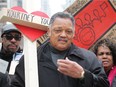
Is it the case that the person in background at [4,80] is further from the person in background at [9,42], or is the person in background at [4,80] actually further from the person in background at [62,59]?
the person in background at [9,42]

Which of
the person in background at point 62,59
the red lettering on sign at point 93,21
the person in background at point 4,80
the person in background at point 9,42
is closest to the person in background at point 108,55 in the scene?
the red lettering on sign at point 93,21

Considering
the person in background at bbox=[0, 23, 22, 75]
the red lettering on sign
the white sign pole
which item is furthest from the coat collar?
the person in background at bbox=[0, 23, 22, 75]

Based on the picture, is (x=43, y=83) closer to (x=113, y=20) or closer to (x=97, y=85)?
(x=97, y=85)

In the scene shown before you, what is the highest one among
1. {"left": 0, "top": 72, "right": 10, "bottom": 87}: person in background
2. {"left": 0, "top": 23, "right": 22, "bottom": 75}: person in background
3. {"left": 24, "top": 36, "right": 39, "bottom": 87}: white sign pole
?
{"left": 0, "top": 23, "right": 22, "bottom": 75}: person in background

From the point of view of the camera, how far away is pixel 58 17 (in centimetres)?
230

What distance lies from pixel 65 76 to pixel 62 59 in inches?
4.7

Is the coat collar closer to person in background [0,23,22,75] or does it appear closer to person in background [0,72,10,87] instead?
person in background [0,72,10,87]

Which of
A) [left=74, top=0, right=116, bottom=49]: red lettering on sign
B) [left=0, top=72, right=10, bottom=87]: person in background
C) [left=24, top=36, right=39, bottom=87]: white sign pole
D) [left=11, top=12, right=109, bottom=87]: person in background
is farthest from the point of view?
[left=74, top=0, right=116, bottom=49]: red lettering on sign

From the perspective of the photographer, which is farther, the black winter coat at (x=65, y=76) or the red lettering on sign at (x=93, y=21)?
the red lettering on sign at (x=93, y=21)

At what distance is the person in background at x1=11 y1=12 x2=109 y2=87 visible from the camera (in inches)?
86.0

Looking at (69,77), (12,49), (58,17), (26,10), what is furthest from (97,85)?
(12,49)

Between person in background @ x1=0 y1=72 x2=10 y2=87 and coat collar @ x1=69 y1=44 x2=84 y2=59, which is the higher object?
coat collar @ x1=69 y1=44 x2=84 y2=59

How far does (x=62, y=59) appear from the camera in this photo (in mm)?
2195

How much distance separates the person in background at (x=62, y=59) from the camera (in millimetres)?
2186
